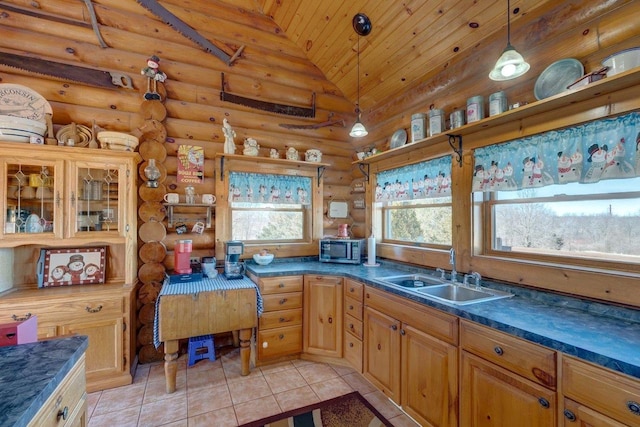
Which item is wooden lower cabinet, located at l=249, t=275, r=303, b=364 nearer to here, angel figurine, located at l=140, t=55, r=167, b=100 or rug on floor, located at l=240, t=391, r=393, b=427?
rug on floor, located at l=240, t=391, r=393, b=427

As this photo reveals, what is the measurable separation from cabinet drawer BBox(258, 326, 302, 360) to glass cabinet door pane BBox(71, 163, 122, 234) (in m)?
1.65

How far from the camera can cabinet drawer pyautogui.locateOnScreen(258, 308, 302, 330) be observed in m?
2.73

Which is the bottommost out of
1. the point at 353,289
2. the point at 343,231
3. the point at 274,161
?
the point at 353,289

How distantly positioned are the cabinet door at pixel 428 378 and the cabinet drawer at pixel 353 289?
548mm

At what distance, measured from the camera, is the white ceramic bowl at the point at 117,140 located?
2502 millimetres

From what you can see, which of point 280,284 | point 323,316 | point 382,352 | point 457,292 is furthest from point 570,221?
point 280,284

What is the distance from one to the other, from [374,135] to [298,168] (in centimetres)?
101

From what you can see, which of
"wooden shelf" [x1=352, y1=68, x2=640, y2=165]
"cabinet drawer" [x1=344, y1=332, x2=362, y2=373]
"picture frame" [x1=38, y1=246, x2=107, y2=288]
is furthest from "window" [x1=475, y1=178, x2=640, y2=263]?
"picture frame" [x1=38, y1=246, x2=107, y2=288]

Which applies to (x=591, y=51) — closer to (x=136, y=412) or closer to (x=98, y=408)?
(x=136, y=412)

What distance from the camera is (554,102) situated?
1.69 meters

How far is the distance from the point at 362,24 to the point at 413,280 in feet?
7.94

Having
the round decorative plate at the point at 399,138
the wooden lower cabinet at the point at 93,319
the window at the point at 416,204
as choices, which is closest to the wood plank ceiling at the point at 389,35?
the round decorative plate at the point at 399,138

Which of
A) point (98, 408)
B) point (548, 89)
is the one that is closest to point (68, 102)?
point (98, 408)

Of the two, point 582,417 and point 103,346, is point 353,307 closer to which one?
point 582,417
